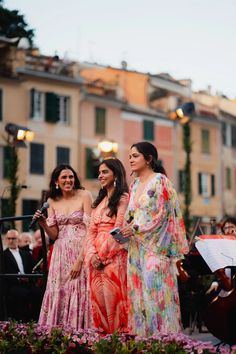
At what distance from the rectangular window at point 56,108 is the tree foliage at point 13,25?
11.4 ft

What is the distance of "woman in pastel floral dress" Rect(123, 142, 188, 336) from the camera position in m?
6.79

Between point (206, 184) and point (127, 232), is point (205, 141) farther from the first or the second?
point (127, 232)

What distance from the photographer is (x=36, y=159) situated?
40469 mm

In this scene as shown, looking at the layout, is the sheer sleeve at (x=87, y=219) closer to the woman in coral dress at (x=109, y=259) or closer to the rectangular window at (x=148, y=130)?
the woman in coral dress at (x=109, y=259)

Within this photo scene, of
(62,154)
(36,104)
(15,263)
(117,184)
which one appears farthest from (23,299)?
A: (62,154)

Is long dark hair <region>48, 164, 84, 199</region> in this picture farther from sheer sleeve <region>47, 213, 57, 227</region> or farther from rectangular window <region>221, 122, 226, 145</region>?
rectangular window <region>221, 122, 226, 145</region>

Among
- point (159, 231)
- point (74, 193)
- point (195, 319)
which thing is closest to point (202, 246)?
point (159, 231)

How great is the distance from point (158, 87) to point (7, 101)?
502 inches

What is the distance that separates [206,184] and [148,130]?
6052 millimetres

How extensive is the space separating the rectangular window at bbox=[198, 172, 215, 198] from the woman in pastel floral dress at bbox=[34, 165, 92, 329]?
4177 cm

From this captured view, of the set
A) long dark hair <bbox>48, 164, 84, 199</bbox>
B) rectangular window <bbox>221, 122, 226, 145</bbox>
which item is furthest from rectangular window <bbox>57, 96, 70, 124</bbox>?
long dark hair <bbox>48, 164, 84, 199</bbox>

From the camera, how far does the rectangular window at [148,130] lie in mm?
46562

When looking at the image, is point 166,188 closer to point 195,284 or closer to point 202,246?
point 202,246

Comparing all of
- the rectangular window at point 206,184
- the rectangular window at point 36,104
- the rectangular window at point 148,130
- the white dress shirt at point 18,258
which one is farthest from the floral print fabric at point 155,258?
the rectangular window at point 206,184
